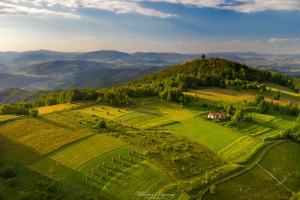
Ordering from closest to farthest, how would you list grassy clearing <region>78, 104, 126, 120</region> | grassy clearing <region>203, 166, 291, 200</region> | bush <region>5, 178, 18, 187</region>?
1. bush <region>5, 178, 18, 187</region>
2. grassy clearing <region>203, 166, 291, 200</region>
3. grassy clearing <region>78, 104, 126, 120</region>

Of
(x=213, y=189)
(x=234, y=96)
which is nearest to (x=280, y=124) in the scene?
(x=234, y=96)

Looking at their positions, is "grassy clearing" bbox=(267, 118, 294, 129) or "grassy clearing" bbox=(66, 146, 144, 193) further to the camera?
"grassy clearing" bbox=(267, 118, 294, 129)

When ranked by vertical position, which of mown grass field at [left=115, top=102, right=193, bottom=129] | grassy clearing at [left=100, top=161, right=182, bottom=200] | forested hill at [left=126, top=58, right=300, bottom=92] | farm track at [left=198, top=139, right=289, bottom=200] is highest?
forested hill at [left=126, top=58, right=300, bottom=92]

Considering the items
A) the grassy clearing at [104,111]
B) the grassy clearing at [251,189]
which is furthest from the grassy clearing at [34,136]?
the grassy clearing at [251,189]

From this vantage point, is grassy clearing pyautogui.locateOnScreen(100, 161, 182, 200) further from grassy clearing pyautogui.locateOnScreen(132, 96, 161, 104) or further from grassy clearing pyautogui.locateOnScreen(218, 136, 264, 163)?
grassy clearing pyautogui.locateOnScreen(132, 96, 161, 104)

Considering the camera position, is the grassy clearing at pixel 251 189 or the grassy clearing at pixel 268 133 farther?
the grassy clearing at pixel 268 133

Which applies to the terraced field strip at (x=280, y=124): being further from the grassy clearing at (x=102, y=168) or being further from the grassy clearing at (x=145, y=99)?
the grassy clearing at (x=145, y=99)

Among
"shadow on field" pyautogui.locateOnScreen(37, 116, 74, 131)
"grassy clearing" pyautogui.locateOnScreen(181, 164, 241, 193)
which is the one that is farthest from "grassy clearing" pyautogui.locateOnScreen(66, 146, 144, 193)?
"shadow on field" pyautogui.locateOnScreen(37, 116, 74, 131)
